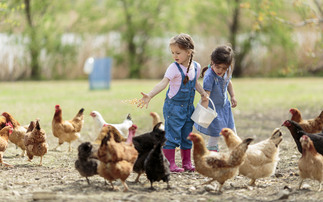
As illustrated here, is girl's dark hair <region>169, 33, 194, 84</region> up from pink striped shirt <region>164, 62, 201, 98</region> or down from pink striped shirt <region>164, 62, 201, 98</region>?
up

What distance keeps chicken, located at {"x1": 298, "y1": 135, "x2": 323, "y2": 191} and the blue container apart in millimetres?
14585

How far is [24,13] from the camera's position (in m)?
23.8

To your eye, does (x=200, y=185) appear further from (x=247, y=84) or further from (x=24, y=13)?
(x=24, y=13)

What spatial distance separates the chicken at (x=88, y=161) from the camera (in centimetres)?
545

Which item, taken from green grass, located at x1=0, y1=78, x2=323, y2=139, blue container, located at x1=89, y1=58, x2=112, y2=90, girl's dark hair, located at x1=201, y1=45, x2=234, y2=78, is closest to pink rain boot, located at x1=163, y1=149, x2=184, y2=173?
girl's dark hair, located at x1=201, y1=45, x2=234, y2=78

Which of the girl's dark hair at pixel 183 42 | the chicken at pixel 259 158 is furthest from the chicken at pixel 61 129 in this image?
the chicken at pixel 259 158

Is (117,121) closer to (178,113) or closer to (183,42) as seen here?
(178,113)

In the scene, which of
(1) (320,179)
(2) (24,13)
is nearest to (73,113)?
(1) (320,179)

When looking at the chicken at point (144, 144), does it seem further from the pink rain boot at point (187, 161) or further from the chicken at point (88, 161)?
the pink rain boot at point (187, 161)

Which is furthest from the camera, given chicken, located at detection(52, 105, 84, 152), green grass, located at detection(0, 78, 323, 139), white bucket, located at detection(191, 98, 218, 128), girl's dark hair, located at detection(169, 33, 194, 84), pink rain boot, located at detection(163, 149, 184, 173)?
green grass, located at detection(0, 78, 323, 139)

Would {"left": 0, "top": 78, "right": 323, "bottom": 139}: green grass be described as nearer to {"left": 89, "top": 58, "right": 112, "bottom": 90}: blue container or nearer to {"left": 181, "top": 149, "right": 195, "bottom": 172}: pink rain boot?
{"left": 89, "top": 58, "right": 112, "bottom": 90}: blue container

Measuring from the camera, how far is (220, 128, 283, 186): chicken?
566 centimetres

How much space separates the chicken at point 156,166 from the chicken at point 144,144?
201 millimetres

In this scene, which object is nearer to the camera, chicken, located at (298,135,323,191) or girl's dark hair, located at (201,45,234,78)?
chicken, located at (298,135,323,191)
